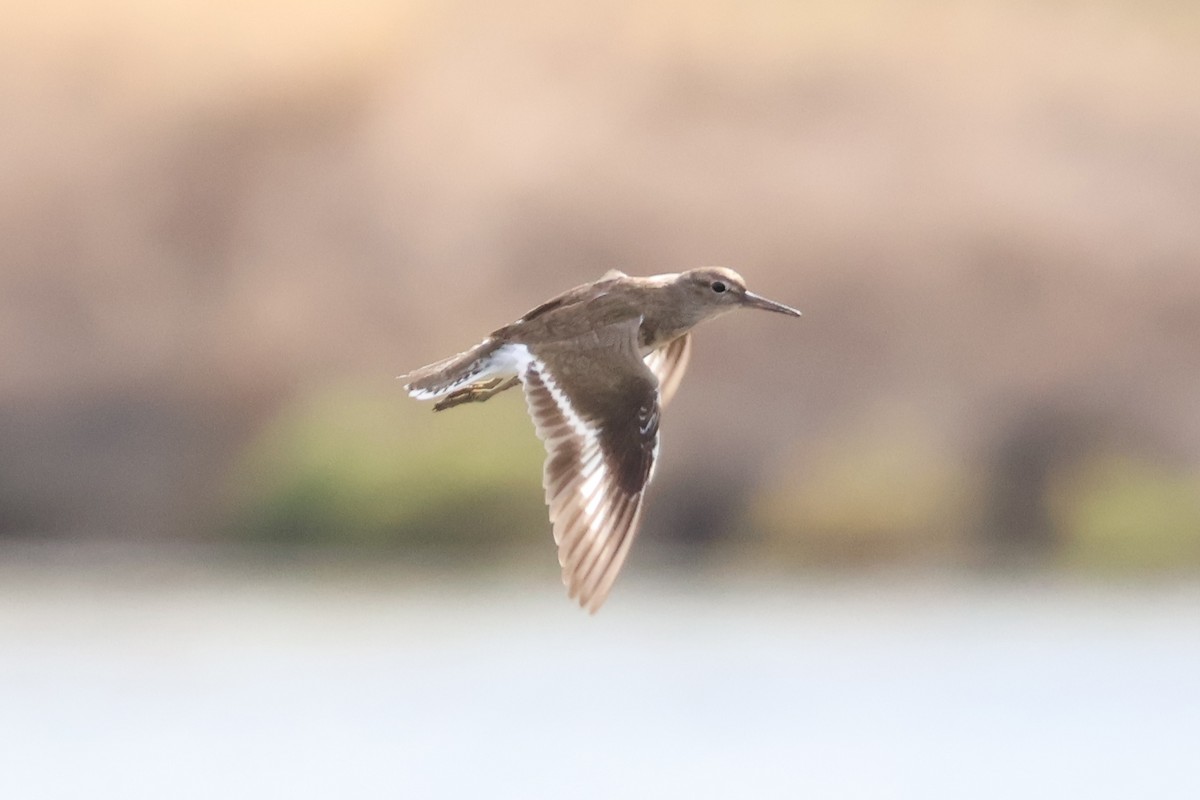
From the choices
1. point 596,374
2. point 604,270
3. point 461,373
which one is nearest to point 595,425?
point 596,374

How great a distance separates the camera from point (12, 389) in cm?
1342

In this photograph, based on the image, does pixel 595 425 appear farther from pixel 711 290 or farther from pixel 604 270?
pixel 604 270

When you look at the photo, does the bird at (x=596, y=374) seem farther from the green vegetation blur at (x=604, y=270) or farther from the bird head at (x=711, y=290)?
the green vegetation blur at (x=604, y=270)

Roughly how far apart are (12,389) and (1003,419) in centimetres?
710

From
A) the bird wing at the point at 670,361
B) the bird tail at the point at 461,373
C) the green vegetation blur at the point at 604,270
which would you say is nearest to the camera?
the bird tail at the point at 461,373

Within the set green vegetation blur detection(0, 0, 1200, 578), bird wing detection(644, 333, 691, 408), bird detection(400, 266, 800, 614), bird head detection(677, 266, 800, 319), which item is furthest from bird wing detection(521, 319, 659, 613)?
green vegetation blur detection(0, 0, 1200, 578)

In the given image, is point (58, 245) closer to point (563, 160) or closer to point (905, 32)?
point (563, 160)

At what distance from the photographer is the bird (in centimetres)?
400

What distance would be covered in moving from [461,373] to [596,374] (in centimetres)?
30

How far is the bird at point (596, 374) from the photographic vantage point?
4.00 m

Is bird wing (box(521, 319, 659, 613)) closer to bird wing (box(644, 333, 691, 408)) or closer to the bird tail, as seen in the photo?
the bird tail

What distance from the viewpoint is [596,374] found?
4.12m

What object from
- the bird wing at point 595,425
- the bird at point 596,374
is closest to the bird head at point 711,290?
the bird at point 596,374

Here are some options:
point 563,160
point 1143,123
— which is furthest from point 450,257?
point 1143,123
